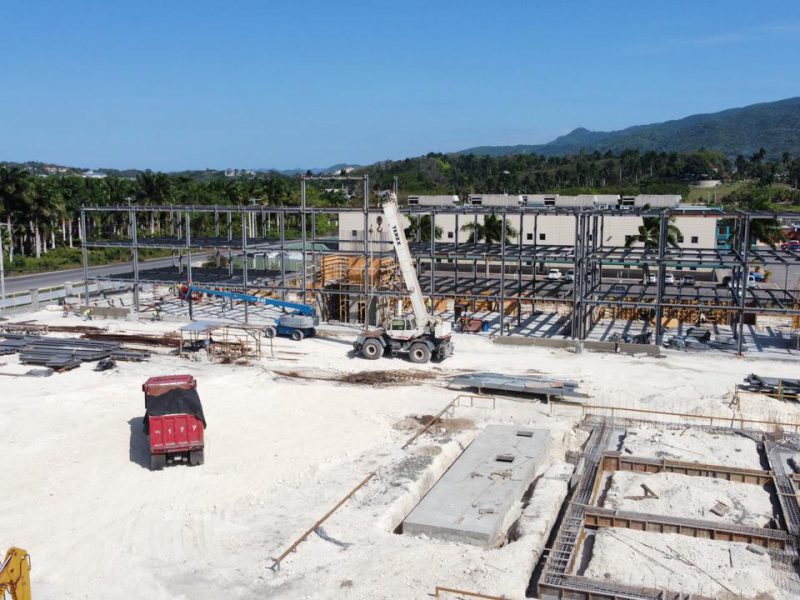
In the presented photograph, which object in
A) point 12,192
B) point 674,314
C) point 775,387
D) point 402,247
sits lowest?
point 775,387

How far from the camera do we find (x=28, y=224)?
70250mm

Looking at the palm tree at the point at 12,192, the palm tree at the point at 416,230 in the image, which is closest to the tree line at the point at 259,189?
the palm tree at the point at 12,192

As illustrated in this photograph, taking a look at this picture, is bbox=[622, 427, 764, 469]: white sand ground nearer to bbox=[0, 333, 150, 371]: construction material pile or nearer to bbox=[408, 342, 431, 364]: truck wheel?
bbox=[408, 342, 431, 364]: truck wheel

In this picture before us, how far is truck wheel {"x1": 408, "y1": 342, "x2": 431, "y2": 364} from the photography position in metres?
31.2

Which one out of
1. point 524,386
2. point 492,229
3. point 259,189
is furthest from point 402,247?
point 259,189

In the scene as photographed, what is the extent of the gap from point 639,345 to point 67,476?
23.4m

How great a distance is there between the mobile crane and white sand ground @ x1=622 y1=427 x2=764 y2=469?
10.2m

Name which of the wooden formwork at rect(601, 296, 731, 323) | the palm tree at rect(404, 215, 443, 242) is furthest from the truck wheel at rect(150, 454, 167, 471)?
the palm tree at rect(404, 215, 443, 242)

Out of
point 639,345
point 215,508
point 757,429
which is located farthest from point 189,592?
point 639,345

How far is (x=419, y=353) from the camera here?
31297 mm

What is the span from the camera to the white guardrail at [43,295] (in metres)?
42.9

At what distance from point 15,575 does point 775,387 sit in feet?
79.5

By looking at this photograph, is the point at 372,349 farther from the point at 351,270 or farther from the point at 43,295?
the point at 43,295

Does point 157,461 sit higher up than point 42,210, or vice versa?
point 42,210
